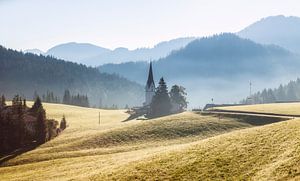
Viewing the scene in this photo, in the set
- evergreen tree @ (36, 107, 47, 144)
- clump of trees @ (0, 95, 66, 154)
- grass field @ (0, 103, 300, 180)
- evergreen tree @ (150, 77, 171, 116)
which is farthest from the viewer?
evergreen tree @ (150, 77, 171, 116)

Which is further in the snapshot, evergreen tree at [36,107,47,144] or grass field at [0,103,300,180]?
evergreen tree at [36,107,47,144]

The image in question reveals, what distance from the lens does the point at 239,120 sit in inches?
3819

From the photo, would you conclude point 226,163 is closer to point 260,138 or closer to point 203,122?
point 260,138

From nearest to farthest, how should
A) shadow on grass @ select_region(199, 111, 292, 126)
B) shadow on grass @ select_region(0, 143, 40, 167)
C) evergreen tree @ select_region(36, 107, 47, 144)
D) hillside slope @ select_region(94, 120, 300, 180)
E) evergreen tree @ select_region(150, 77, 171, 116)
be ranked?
hillside slope @ select_region(94, 120, 300, 180) < shadow on grass @ select_region(0, 143, 40, 167) < shadow on grass @ select_region(199, 111, 292, 126) < evergreen tree @ select_region(36, 107, 47, 144) < evergreen tree @ select_region(150, 77, 171, 116)

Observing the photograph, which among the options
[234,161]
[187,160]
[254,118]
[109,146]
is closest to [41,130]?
[109,146]

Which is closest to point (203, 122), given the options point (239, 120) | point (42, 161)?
point (239, 120)

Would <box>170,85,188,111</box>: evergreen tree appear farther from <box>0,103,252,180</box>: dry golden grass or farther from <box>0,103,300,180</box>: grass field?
<box>0,103,300,180</box>: grass field

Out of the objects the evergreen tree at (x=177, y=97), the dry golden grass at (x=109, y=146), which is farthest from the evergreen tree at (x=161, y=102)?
the dry golden grass at (x=109, y=146)

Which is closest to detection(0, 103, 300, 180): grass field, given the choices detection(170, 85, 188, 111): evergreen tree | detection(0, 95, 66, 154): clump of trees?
detection(0, 95, 66, 154): clump of trees

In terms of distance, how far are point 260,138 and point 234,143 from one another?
2704mm

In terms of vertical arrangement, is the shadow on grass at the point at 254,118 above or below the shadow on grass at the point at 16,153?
above

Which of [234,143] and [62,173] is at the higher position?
[234,143]

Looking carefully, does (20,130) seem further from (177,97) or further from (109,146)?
(177,97)

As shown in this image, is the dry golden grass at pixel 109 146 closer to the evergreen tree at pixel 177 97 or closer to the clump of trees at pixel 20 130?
the clump of trees at pixel 20 130
